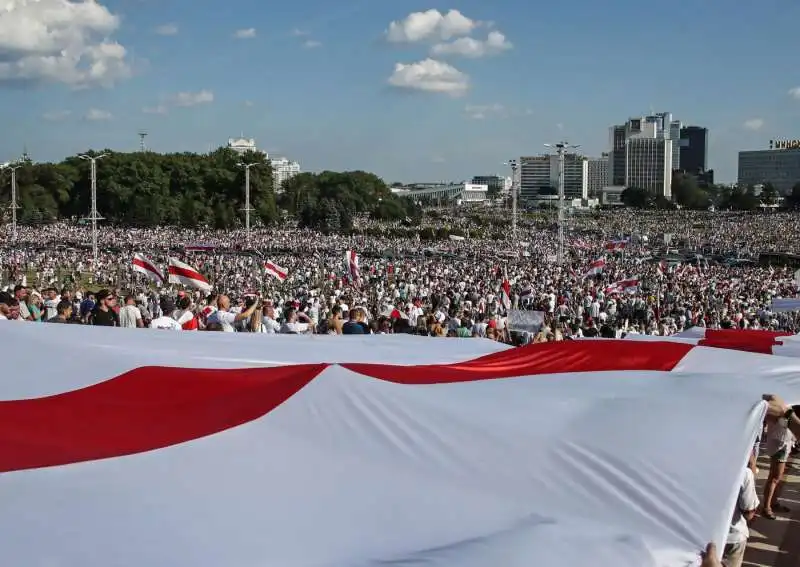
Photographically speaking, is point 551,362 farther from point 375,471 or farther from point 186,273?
point 186,273

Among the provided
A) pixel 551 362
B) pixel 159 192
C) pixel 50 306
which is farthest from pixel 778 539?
pixel 159 192

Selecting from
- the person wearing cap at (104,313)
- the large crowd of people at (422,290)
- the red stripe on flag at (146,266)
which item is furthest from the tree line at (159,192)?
the person wearing cap at (104,313)

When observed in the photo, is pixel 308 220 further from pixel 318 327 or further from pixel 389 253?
pixel 318 327

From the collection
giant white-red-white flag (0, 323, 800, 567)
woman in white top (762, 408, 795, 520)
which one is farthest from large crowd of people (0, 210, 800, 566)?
giant white-red-white flag (0, 323, 800, 567)

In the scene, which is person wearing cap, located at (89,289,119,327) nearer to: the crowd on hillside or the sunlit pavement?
the crowd on hillside

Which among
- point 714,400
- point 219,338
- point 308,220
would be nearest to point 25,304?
point 219,338

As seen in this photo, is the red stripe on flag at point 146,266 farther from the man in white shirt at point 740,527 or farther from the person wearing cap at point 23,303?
the man in white shirt at point 740,527
